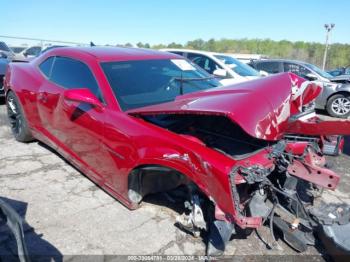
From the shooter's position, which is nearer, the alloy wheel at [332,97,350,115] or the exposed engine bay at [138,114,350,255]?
the exposed engine bay at [138,114,350,255]

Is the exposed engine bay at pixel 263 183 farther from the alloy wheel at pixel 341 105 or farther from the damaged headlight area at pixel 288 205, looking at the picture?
the alloy wheel at pixel 341 105

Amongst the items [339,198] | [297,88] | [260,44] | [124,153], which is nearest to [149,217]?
[124,153]

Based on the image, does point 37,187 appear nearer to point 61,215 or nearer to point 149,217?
point 61,215

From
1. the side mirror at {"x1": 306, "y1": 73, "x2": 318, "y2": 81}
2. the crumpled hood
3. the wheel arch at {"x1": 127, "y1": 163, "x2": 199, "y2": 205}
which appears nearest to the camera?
the crumpled hood

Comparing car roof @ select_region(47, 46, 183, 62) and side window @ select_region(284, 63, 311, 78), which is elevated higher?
car roof @ select_region(47, 46, 183, 62)

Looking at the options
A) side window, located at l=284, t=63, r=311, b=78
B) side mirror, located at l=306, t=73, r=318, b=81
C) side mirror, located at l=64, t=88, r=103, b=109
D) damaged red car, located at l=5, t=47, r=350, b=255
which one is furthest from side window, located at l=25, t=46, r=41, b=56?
side mirror, located at l=64, t=88, r=103, b=109

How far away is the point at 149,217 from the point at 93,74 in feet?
4.97

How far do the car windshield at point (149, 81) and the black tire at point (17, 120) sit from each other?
79.1 inches

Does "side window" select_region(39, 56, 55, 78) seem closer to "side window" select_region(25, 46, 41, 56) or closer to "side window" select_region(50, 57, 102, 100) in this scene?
"side window" select_region(50, 57, 102, 100)

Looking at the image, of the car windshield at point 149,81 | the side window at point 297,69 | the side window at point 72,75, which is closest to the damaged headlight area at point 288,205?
the car windshield at point 149,81

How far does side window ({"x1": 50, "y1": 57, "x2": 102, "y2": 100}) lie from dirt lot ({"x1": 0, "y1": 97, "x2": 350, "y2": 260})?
1.12 meters

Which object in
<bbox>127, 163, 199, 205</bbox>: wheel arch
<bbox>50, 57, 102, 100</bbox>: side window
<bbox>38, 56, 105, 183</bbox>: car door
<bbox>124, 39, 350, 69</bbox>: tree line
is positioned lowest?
<bbox>124, 39, 350, 69</bbox>: tree line

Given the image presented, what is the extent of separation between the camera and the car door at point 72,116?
10.5ft

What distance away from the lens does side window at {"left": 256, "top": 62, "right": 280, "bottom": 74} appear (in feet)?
38.1
